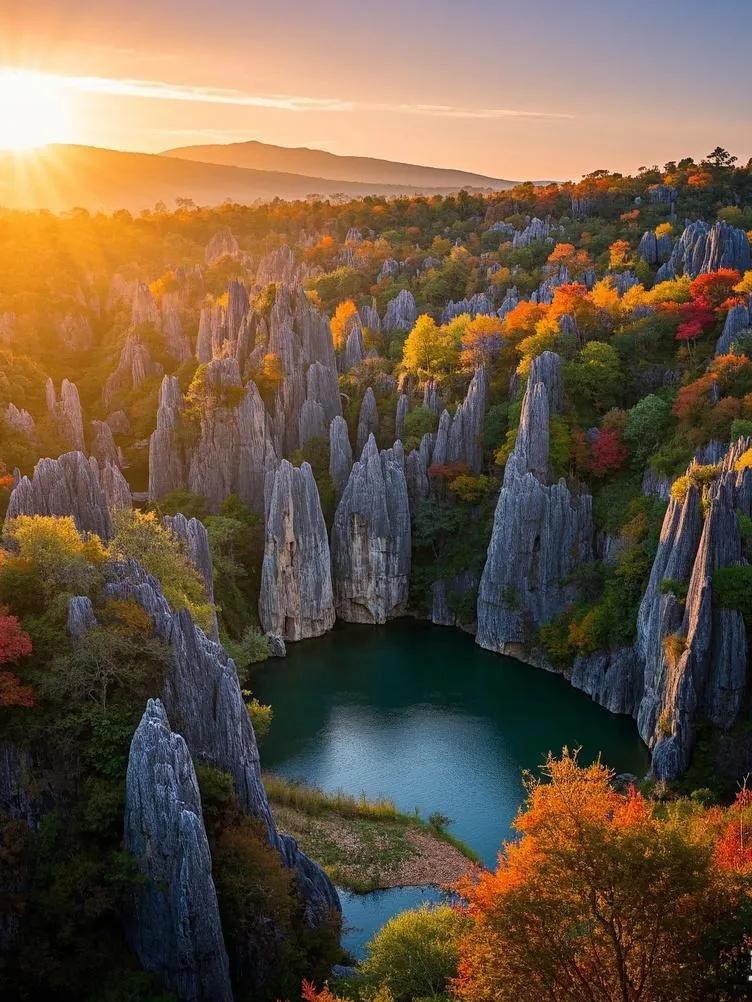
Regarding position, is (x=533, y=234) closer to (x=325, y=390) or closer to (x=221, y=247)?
(x=221, y=247)

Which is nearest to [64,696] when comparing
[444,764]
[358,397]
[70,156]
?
[444,764]

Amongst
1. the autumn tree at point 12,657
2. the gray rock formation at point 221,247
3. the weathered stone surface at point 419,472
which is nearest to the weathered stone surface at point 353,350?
the weathered stone surface at point 419,472

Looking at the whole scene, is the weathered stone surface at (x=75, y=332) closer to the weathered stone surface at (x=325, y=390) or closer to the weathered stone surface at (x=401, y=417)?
the weathered stone surface at (x=325, y=390)

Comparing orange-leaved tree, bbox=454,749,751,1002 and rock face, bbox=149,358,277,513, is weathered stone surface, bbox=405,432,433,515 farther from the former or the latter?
orange-leaved tree, bbox=454,749,751,1002

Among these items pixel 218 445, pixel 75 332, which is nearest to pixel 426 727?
pixel 218 445

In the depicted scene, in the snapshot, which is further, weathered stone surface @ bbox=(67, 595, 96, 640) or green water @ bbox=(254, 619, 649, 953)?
green water @ bbox=(254, 619, 649, 953)

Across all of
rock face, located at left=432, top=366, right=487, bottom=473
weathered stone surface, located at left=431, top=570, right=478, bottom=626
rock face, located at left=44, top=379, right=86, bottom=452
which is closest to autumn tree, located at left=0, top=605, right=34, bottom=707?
weathered stone surface, located at left=431, top=570, right=478, bottom=626
